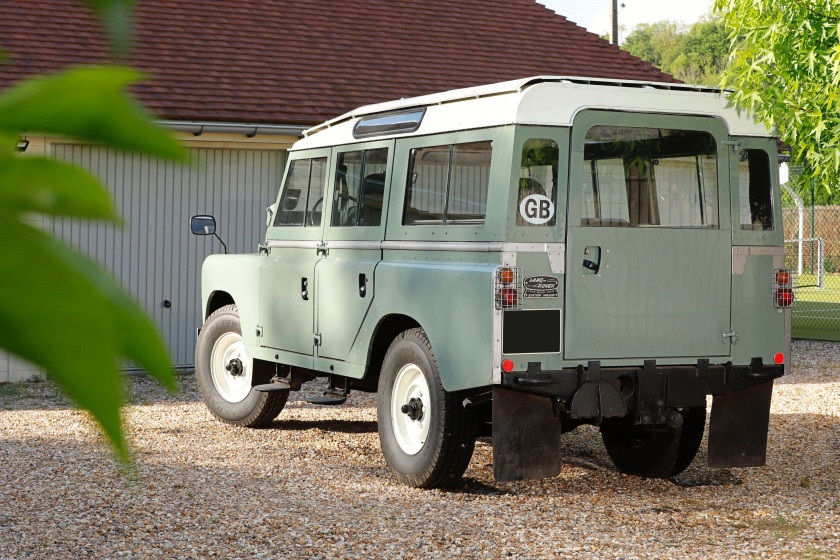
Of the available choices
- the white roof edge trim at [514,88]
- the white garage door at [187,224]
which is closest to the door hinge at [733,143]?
Result: the white roof edge trim at [514,88]

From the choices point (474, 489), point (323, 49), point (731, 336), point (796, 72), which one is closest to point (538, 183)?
point (731, 336)

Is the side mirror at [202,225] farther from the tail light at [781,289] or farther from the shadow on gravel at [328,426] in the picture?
the tail light at [781,289]

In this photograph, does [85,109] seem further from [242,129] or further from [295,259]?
[242,129]

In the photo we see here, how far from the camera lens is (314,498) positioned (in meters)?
6.70

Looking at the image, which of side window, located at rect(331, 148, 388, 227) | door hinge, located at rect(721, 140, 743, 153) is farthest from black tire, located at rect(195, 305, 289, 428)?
door hinge, located at rect(721, 140, 743, 153)

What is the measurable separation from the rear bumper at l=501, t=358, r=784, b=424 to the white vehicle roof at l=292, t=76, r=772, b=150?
1416mm

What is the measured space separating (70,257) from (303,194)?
836cm

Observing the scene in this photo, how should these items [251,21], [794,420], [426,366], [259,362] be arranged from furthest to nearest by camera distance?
1. [251,21]
2. [794,420]
3. [259,362]
4. [426,366]

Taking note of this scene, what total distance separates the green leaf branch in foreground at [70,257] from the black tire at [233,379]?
8.55 m

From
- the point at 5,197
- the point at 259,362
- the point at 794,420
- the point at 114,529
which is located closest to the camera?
the point at 5,197

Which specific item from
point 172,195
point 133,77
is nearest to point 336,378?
point 172,195

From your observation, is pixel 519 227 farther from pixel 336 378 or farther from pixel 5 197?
pixel 5 197

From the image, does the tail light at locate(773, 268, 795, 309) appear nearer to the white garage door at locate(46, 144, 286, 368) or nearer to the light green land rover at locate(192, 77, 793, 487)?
the light green land rover at locate(192, 77, 793, 487)

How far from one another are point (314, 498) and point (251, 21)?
9892 mm
